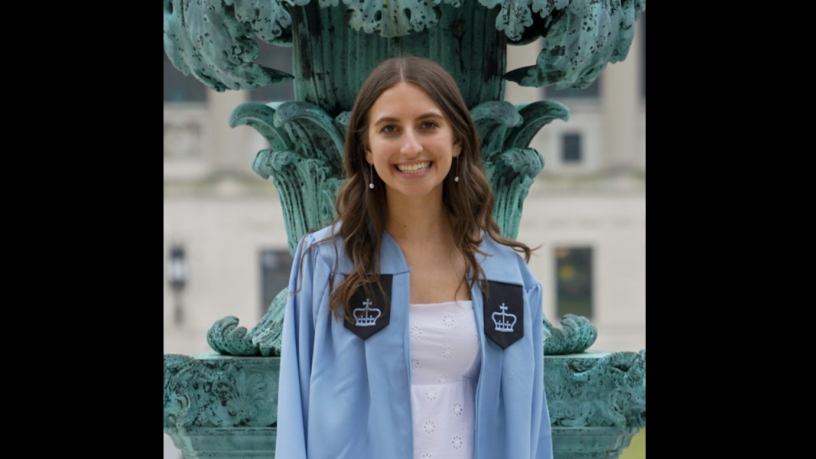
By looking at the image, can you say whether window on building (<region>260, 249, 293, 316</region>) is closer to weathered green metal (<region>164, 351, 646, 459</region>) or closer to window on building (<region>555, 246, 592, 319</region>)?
window on building (<region>555, 246, 592, 319</region>)

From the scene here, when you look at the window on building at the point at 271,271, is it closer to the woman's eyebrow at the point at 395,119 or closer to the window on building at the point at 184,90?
the window on building at the point at 184,90

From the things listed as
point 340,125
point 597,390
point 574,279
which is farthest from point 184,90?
point 597,390

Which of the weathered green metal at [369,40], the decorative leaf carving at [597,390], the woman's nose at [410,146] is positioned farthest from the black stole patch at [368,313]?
the decorative leaf carving at [597,390]

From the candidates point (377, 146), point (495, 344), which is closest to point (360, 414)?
point (495, 344)

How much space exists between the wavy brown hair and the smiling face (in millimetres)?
21

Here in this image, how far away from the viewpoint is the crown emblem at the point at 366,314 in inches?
102

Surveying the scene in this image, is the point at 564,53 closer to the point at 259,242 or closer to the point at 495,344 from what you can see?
the point at 495,344

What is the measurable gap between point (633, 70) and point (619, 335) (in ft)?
17.3

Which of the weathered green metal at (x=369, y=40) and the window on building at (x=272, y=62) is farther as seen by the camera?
the window on building at (x=272, y=62)

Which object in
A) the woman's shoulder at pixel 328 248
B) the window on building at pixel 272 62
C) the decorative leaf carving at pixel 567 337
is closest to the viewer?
the woman's shoulder at pixel 328 248

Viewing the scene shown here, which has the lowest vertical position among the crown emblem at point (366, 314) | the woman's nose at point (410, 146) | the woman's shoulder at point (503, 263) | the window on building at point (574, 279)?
the window on building at point (574, 279)

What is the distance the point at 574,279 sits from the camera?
1059 inches

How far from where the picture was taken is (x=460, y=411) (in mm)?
2621

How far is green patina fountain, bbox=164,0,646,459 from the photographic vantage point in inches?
131
